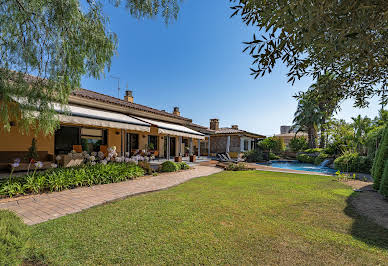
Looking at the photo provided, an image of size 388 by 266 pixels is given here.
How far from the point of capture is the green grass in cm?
377

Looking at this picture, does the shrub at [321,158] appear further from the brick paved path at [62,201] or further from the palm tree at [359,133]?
the brick paved path at [62,201]

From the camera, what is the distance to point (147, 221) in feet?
17.8

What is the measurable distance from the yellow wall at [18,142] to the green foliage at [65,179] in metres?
5.66

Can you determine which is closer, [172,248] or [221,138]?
[172,248]

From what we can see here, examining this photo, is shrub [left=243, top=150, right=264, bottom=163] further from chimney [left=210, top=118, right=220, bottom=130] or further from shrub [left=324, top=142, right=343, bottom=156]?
chimney [left=210, top=118, right=220, bottom=130]

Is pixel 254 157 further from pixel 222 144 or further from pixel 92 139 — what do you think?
pixel 92 139

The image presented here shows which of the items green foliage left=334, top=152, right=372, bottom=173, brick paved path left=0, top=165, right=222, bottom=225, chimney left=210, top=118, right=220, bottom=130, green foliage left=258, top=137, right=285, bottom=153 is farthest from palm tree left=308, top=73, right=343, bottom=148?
chimney left=210, top=118, right=220, bottom=130

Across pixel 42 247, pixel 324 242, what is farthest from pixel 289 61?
pixel 42 247

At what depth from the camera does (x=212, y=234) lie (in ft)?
15.5

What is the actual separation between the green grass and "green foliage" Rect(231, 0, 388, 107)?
140 inches

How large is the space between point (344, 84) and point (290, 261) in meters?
4.09

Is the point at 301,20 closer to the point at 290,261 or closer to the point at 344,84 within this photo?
the point at 344,84

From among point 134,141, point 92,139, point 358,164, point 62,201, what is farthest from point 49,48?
point 358,164

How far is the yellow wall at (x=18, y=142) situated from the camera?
485 inches
